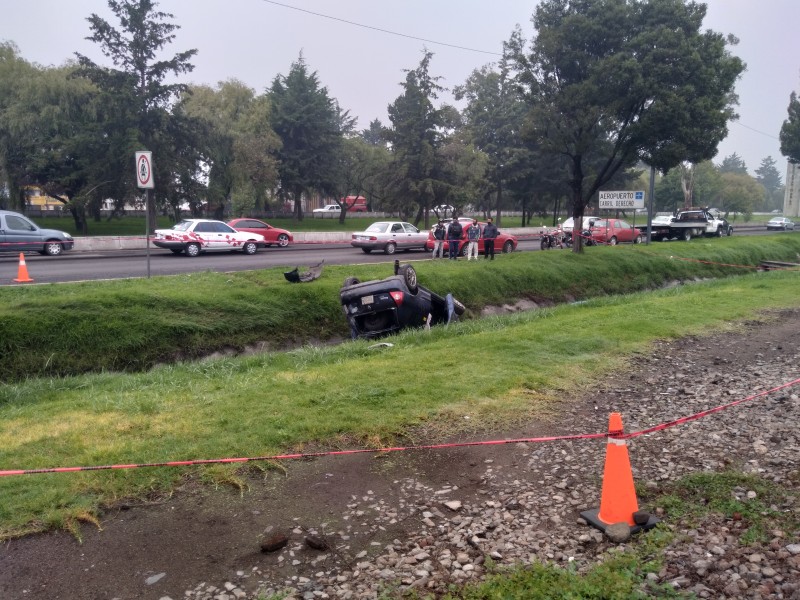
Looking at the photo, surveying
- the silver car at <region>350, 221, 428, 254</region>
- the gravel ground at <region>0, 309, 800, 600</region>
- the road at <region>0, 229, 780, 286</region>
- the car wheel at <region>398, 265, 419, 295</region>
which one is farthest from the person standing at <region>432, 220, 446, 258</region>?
the gravel ground at <region>0, 309, 800, 600</region>

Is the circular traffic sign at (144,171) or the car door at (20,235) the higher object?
the circular traffic sign at (144,171)

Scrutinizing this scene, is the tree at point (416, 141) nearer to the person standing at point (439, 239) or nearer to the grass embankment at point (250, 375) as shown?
the person standing at point (439, 239)

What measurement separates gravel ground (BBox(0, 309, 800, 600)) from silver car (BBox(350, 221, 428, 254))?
74.5 ft

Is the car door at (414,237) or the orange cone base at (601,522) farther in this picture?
the car door at (414,237)

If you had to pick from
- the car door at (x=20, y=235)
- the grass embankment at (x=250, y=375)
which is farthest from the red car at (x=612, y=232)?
the car door at (x=20, y=235)

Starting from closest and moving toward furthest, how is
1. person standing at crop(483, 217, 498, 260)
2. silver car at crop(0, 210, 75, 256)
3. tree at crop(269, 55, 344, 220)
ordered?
person standing at crop(483, 217, 498, 260) → silver car at crop(0, 210, 75, 256) → tree at crop(269, 55, 344, 220)

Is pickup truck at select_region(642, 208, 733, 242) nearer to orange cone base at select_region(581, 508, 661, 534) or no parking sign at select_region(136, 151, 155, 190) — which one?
no parking sign at select_region(136, 151, 155, 190)

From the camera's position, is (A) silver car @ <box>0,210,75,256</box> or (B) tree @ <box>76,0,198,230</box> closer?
(A) silver car @ <box>0,210,75,256</box>

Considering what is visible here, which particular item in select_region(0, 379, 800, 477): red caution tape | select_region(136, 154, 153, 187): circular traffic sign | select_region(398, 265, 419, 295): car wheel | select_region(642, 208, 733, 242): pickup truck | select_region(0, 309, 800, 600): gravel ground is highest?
select_region(136, 154, 153, 187): circular traffic sign

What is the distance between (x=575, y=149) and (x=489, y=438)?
19.3 m

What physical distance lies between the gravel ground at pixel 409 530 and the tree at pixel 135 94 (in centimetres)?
3416

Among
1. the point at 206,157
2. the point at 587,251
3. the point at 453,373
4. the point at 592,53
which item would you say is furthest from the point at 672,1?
the point at 206,157

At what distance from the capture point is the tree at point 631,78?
70.3 feet

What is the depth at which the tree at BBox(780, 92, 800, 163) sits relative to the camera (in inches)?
1747
